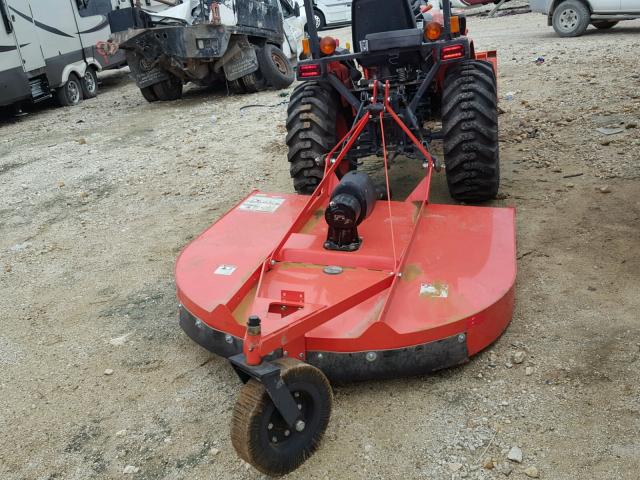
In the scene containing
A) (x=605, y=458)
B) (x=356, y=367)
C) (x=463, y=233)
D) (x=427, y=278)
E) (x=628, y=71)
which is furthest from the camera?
(x=628, y=71)

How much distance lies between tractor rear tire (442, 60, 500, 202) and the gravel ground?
482 mm

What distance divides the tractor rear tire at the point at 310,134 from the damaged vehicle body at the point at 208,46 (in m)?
5.42

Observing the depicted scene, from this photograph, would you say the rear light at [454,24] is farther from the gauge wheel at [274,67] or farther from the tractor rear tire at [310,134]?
the gauge wheel at [274,67]

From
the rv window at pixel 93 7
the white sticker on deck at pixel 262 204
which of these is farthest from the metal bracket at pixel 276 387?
the rv window at pixel 93 7

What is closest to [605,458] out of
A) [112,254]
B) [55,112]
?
[112,254]

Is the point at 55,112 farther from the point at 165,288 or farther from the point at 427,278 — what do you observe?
the point at 427,278

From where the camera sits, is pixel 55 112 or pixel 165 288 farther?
pixel 55 112

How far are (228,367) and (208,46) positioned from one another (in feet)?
24.4

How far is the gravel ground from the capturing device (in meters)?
2.74

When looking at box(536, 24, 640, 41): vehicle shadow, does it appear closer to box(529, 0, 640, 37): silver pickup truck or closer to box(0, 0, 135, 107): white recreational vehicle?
box(529, 0, 640, 37): silver pickup truck

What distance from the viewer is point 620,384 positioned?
2.96 meters

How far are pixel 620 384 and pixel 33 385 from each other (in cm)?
288

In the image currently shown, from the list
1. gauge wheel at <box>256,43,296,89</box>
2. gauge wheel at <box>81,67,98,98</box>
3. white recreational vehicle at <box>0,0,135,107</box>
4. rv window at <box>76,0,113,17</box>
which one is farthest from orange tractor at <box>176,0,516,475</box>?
gauge wheel at <box>81,67,98,98</box>

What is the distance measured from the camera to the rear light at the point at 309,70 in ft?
15.5
